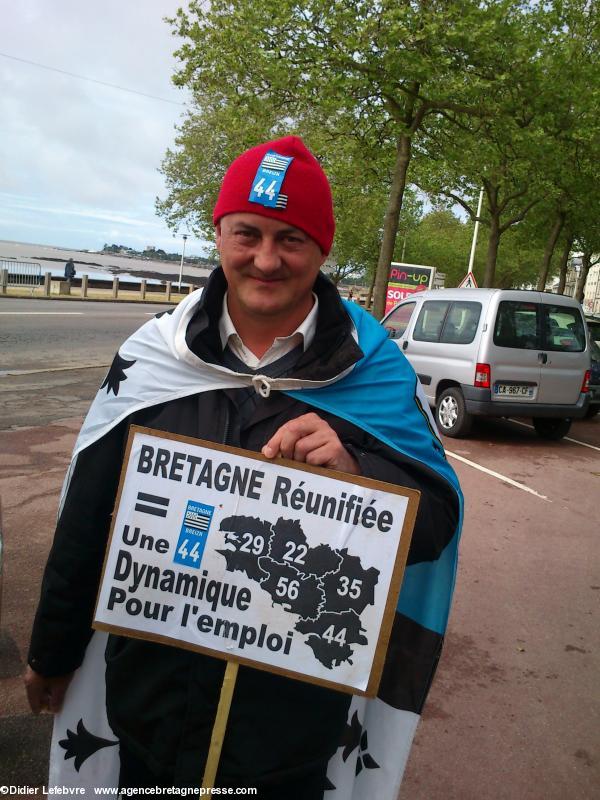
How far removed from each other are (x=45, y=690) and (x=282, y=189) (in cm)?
148

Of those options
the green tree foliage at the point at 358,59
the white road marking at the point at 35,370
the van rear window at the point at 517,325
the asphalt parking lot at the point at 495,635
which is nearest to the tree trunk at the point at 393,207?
the green tree foliage at the point at 358,59

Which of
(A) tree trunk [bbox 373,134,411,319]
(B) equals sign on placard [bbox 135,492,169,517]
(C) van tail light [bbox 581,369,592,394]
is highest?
(A) tree trunk [bbox 373,134,411,319]

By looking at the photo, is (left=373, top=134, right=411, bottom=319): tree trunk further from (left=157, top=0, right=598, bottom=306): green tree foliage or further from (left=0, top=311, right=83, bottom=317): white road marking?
(left=0, top=311, right=83, bottom=317): white road marking

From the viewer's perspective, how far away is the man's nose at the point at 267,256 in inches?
70.6

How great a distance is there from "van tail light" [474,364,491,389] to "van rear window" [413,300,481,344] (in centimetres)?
47

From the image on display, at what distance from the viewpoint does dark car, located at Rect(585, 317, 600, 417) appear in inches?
490

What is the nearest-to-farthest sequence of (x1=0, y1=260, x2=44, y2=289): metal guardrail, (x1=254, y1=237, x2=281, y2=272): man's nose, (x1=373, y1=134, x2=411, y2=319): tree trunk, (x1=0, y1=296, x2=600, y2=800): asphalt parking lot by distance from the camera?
(x1=254, y1=237, x2=281, y2=272): man's nose < (x1=0, y1=296, x2=600, y2=800): asphalt parking lot < (x1=373, y1=134, x2=411, y2=319): tree trunk < (x1=0, y1=260, x2=44, y2=289): metal guardrail

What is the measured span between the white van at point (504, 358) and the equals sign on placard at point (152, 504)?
27.9 ft

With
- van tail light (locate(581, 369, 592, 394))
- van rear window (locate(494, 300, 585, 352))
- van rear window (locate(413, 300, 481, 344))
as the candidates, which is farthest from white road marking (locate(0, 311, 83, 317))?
van tail light (locate(581, 369, 592, 394))

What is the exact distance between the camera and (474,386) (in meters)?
9.79

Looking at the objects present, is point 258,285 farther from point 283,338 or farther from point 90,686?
point 90,686

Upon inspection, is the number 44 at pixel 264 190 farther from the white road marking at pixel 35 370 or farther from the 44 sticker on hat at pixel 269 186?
the white road marking at pixel 35 370

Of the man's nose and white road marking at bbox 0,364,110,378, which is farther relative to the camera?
white road marking at bbox 0,364,110,378

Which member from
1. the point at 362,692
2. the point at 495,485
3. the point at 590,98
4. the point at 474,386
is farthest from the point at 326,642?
the point at 590,98
